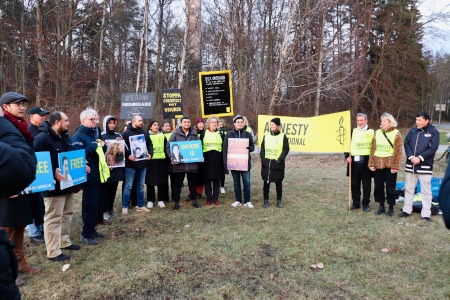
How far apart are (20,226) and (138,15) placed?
29.6m

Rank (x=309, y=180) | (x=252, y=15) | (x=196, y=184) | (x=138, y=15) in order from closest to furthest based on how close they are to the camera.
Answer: (x=196, y=184) < (x=309, y=180) < (x=252, y=15) < (x=138, y=15)

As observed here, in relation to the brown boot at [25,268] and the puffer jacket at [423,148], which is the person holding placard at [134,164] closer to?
the brown boot at [25,268]

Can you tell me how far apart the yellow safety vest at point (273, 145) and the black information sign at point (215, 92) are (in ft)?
6.27

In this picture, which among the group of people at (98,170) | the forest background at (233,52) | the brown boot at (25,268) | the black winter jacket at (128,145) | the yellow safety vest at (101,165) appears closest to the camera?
the group of people at (98,170)

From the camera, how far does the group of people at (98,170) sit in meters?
3.95

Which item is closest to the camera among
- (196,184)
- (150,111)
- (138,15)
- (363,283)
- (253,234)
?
(363,283)

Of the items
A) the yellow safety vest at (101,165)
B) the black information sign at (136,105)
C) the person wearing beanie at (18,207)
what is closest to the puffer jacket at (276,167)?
the yellow safety vest at (101,165)

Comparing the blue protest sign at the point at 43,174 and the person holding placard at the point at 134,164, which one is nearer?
the blue protest sign at the point at 43,174

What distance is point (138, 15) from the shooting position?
96.7 feet

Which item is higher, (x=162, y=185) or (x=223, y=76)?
(x=223, y=76)

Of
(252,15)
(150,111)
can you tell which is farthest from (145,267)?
(252,15)

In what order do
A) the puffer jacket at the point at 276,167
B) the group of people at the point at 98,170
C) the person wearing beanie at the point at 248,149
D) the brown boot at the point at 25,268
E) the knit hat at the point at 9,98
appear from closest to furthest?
the knit hat at the point at 9,98
the group of people at the point at 98,170
the brown boot at the point at 25,268
the puffer jacket at the point at 276,167
the person wearing beanie at the point at 248,149

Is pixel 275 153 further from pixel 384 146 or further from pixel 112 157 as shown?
pixel 112 157

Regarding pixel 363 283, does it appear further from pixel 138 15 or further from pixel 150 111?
pixel 138 15
